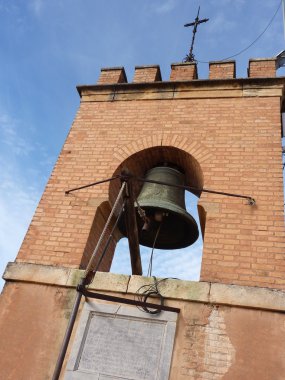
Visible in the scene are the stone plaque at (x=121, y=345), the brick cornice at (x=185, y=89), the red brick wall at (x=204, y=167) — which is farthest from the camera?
the brick cornice at (x=185, y=89)

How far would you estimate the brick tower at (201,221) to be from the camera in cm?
316

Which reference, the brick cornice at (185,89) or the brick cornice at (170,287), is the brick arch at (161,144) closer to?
the brick cornice at (185,89)

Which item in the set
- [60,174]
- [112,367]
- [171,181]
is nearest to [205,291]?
[112,367]

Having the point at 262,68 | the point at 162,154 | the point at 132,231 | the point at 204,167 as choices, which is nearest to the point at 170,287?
the point at 132,231

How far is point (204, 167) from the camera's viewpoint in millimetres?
4375

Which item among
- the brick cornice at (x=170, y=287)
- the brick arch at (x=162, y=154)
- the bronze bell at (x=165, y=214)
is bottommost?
the brick cornice at (x=170, y=287)

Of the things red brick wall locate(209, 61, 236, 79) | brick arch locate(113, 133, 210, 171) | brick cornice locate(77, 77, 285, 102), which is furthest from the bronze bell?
red brick wall locate(209, 61, 236, 79)

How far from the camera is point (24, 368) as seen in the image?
328cm

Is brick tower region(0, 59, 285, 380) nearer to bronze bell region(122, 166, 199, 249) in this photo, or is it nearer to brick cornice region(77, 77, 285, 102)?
brick cornice region(77, 77, 285, 102)

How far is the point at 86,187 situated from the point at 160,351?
204cm

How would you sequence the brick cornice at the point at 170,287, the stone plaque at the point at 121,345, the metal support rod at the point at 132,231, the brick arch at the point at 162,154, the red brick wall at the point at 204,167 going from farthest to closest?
the brick arch at the point at 162,154 < the red brick wall at the point at 204,167 < the metal support rod at the point at 132,231 < the brick cornice at the point at 170,287 < the stone plaque at the point at 121,345

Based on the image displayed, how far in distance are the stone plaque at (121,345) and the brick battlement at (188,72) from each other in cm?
344

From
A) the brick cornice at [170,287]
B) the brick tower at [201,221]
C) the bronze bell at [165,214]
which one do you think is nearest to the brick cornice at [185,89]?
the brick tower at [201,221]

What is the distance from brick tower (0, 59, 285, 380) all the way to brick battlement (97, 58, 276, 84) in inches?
0.8
